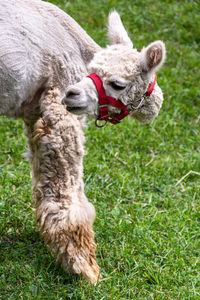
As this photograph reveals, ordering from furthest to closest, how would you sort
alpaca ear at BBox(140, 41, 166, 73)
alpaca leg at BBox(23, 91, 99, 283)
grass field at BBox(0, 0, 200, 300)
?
grass field at BBox(0, 0, 200, 300), alpaca leg at BBox(23, 91, 99, 283), alpaca ear at BBox(140, 41, 166, 73)

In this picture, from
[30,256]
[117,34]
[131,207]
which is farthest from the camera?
[131,207]

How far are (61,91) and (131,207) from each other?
5.62 ft

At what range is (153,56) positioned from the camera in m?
2.95

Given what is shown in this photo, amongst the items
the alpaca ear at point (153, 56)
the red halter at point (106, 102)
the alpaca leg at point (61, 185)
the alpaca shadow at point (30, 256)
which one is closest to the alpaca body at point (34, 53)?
the alpaca leg at point (61, 185)

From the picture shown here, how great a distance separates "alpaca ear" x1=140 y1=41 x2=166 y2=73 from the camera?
2904 mm

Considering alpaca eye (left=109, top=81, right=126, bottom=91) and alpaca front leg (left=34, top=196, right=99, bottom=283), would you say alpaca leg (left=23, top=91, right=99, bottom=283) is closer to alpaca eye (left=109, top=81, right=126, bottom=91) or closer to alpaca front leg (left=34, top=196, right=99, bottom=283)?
alpaca front leg (left=34, top=196, right=99, bottom=283)

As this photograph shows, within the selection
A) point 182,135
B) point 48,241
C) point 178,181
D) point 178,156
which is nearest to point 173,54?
point 182,135

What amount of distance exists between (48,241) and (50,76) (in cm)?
122

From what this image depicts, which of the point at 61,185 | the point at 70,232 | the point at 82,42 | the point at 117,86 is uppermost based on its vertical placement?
the point at 82,42

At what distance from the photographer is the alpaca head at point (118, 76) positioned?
2906mm

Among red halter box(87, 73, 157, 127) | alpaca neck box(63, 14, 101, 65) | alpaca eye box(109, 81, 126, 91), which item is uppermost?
alpaca neck box(63, 14, 101, 65)

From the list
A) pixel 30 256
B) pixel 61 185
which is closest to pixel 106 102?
pixel 61 185

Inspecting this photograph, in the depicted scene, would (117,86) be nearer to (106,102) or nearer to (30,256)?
(106,102)

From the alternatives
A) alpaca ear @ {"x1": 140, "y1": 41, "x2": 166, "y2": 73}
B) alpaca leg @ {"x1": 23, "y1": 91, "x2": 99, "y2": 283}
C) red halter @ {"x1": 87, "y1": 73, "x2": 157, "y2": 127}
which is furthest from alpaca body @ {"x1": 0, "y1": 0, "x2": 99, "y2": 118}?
alpaca ear @ {"x1": 140, "y1": 41, "x2": 166, "y2": 73}
